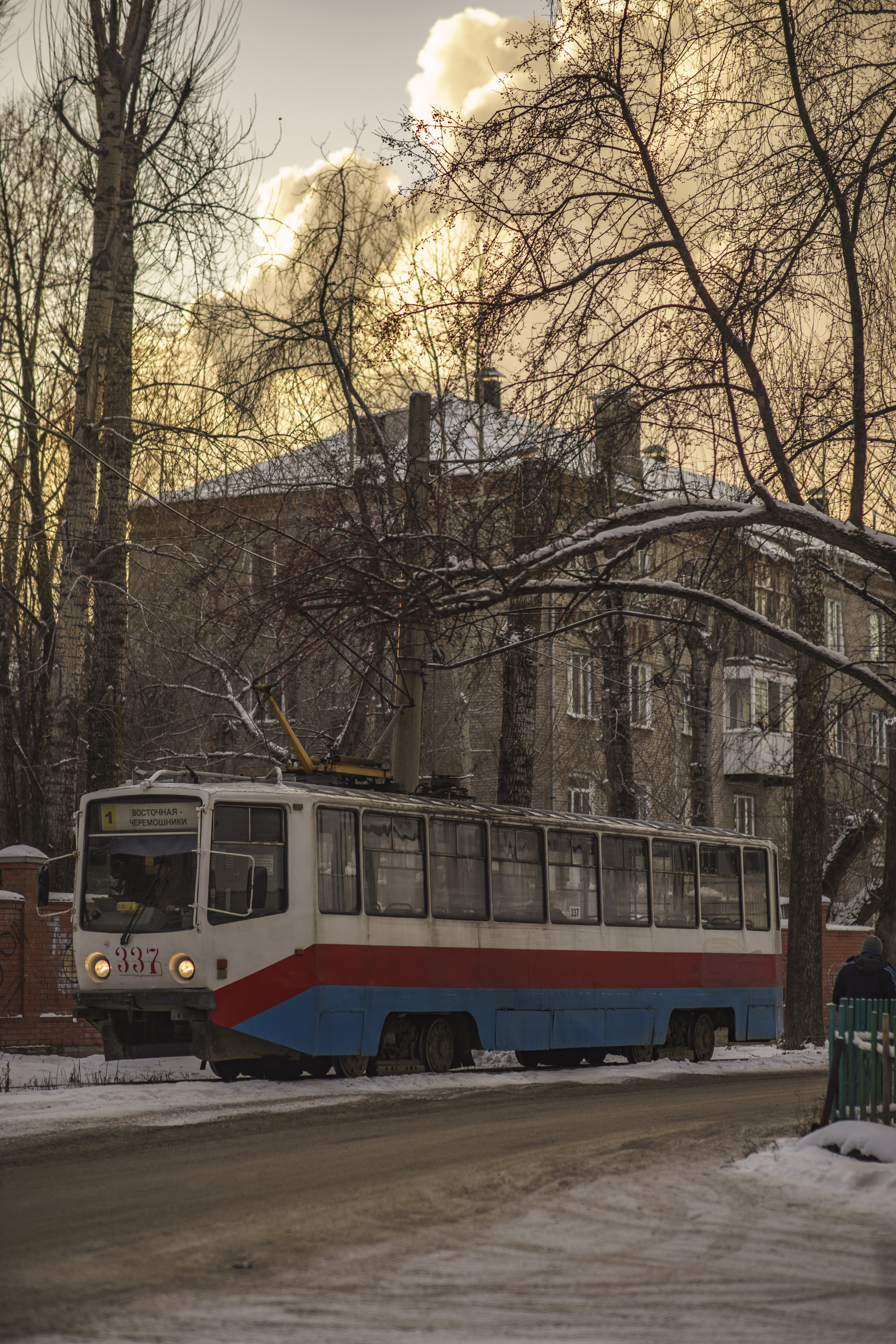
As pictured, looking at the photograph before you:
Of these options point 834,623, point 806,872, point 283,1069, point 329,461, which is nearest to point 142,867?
point 283,1069

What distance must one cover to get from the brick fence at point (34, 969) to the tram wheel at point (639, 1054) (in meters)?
7.14

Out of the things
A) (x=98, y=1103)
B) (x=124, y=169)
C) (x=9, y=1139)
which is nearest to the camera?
(x=9, y=1139)

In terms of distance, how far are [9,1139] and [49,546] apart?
21.8 m

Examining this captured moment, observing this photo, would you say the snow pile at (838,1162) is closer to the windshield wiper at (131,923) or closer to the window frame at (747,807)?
the windshield wiper at (131,923)

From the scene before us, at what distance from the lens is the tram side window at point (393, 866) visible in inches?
738

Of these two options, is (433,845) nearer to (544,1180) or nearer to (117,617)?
(117,617)

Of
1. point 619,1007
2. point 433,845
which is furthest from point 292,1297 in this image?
point 619,1007

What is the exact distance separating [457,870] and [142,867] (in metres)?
4.03

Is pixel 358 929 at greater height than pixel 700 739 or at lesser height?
lesser

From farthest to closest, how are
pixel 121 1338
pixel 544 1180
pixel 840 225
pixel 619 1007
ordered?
pixel 619 1007 < pixel 840 225 < pixel 544 1180 < pixel 121 1338

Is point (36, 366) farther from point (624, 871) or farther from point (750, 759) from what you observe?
point (750, 759)

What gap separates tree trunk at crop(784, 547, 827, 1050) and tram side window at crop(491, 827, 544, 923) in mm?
5681

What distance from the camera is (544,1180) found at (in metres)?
10.4

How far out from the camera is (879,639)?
24.2 meters
